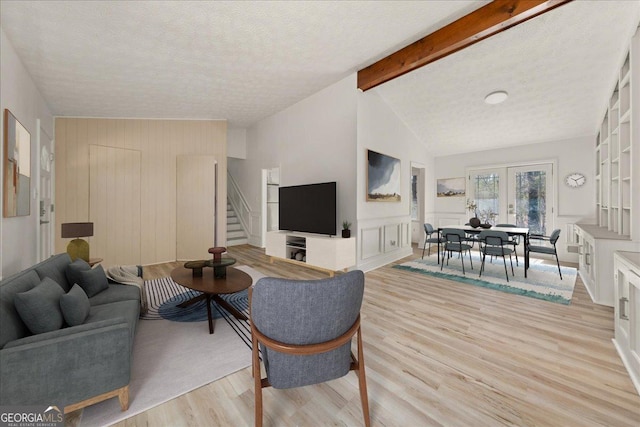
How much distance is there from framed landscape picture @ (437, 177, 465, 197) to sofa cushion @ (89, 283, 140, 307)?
703 cm

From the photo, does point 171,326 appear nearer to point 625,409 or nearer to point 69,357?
point 69,357

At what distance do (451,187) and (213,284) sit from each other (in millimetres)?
6507

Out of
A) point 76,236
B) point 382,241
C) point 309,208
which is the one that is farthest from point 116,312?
point 382,241

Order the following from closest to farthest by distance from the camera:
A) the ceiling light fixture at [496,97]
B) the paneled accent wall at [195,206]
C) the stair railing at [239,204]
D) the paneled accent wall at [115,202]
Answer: the ceiling light fixture at [496,97]
the paneled accent wall at [115,202]
the paneled accent wall at [195,206]
the stair railing at [239,204]

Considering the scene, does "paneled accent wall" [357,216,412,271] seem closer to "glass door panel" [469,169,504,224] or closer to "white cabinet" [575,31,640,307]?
"glass door panel" [469,169,504,224]

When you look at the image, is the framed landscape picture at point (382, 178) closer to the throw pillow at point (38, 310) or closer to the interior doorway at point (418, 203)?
the interior doorway at point (418, 203)

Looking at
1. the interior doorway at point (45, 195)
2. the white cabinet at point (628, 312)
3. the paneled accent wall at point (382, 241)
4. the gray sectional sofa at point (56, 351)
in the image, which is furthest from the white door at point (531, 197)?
the interior doorway at point (45, 195)

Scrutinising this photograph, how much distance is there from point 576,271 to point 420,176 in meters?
3.66

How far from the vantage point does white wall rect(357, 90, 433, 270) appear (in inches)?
172

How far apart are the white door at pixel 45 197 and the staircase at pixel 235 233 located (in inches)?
137

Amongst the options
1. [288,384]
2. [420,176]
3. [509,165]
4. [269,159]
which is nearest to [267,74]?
[269,159]

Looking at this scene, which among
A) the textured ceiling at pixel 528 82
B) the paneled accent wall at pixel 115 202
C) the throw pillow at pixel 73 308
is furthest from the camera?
the paneled accent wall at pixel 115 202

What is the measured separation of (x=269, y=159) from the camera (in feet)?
20.2

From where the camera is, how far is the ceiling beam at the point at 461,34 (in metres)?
2.55
